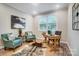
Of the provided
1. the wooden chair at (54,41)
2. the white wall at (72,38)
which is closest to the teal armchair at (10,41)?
the wooden chair at (54,41)

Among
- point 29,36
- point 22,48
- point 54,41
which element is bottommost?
point 22,48

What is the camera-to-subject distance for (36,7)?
8.61ft

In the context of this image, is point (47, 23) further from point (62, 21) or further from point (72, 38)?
point (72, 38)

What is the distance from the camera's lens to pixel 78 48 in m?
2.45

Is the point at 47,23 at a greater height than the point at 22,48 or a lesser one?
greater

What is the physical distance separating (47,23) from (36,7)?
480mm

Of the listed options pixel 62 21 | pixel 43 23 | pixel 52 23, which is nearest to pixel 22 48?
pixel 43 23

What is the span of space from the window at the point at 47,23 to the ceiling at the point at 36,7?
0.19 meters

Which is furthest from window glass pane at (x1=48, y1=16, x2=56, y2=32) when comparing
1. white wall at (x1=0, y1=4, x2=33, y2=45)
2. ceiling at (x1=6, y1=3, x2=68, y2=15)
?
white wall at (x1=0, y1=4, x2=33, y2=45)

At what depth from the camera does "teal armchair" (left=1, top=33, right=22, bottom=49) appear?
2.55 meters

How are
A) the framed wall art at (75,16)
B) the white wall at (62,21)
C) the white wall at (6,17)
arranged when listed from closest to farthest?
the framed wall art at (75,16), the white wall at (6,17), the white wall at (62,21)

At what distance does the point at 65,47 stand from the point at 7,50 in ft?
4.71

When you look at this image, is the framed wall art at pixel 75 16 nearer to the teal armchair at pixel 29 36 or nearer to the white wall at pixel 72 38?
the white wall at pixel 72 38

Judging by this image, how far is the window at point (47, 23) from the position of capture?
266cm
